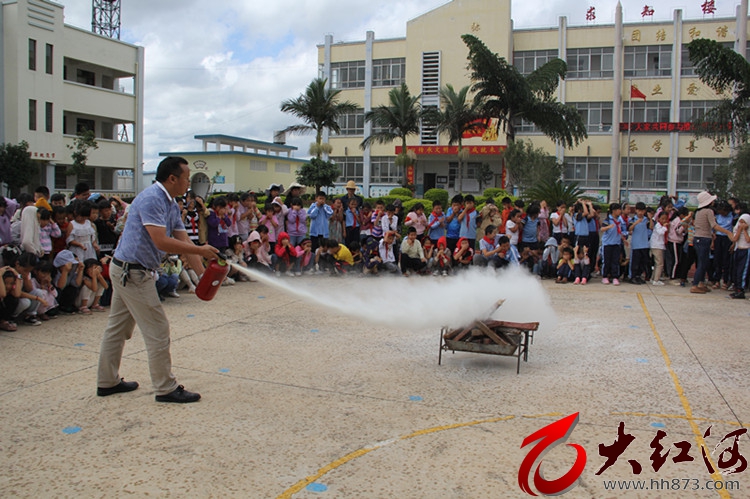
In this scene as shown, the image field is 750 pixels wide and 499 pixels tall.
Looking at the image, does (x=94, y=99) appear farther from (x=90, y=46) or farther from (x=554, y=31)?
(x=554, y=31)

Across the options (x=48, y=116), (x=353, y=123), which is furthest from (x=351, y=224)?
(x=353, y=123)

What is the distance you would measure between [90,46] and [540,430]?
125ft

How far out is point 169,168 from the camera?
488 centimetres

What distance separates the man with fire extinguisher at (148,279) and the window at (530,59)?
42.7 meters

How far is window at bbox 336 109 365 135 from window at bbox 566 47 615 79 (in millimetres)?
16515

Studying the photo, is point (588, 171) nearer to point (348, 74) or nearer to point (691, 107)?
point (691, 107)

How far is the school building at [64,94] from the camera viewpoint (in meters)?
30.6

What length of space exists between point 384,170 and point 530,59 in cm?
1417

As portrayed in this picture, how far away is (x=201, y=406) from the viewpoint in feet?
15.6

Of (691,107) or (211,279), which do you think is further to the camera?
(691,107)

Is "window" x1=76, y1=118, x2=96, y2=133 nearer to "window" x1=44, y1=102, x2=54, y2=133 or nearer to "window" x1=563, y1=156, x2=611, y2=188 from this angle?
"window" x1=44, y1=102, x2=54, y2=133

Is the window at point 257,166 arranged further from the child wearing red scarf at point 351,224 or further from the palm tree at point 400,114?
the child wearing red scarf at point 351,224

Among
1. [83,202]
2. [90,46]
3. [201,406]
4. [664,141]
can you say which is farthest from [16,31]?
[664,141]

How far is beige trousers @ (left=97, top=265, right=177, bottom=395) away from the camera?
468cm
